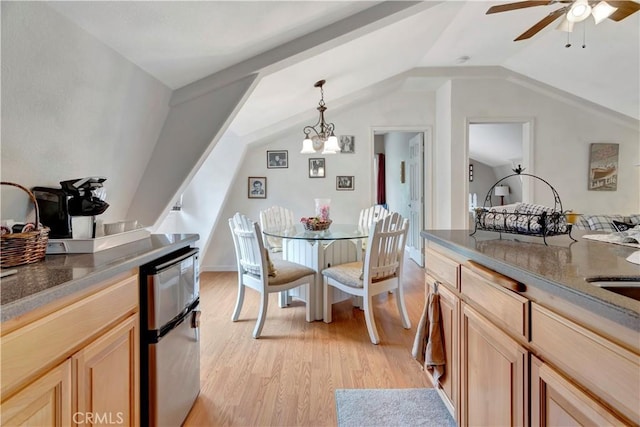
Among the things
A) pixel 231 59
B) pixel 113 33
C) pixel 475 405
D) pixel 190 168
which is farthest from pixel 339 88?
pixel 475 405

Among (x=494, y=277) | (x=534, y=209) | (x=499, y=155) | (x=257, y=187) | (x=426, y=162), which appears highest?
(x=499, y=155)

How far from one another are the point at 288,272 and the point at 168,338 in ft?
4.43

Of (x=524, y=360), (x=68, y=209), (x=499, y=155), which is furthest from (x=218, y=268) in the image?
(x=499, y=155)

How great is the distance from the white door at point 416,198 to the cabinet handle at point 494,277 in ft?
11.7

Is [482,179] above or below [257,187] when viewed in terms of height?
above

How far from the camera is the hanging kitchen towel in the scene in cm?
158

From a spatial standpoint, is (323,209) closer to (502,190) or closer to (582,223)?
(582,223)

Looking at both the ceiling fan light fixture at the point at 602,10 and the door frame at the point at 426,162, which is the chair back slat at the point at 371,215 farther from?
the ceiling fan light fixture at the point at 602,10

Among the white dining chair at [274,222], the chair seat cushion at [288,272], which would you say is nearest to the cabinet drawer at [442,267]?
the chair seat cushion at [288,272]

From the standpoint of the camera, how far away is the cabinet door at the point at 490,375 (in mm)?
986

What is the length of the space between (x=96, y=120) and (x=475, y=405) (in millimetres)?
2140

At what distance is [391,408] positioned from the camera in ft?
5.61

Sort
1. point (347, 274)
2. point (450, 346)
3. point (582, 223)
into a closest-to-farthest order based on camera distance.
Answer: point (450, 346)
point (347, 274)
point (582, 223)

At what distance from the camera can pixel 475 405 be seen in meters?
1.26
